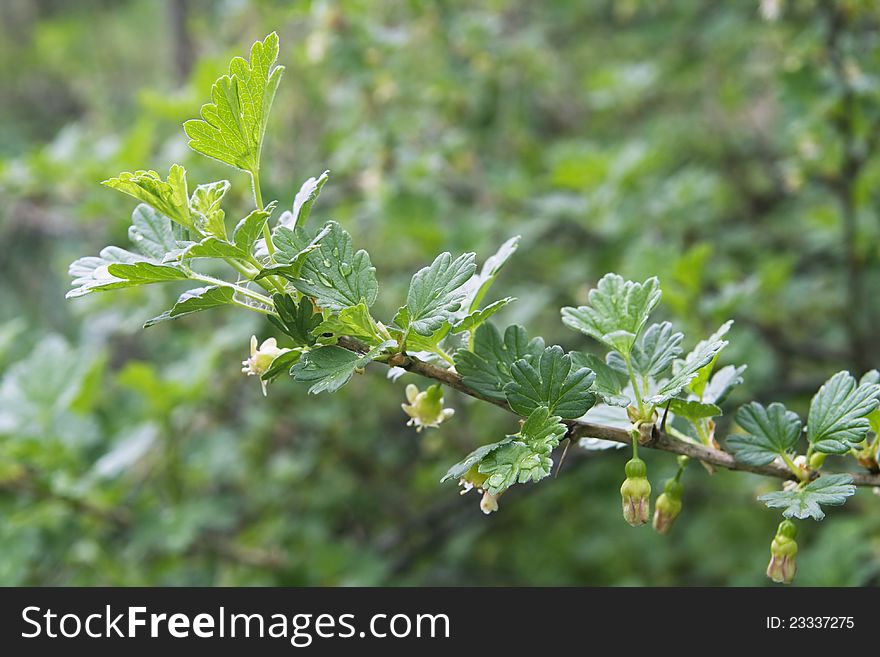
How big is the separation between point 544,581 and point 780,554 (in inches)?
63.5

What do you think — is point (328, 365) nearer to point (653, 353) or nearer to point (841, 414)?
point (653, 353)

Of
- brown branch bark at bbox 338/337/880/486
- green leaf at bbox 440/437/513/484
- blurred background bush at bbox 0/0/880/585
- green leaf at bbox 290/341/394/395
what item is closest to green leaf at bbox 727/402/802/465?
brown branch bark at bbox 338/337/880/486

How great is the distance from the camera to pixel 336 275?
26.5 inches

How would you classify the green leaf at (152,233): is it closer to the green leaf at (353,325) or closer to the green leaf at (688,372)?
the green leaf at (353,325)

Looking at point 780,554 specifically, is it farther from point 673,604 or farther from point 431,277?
point 673,604

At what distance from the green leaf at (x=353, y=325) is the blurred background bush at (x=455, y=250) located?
0.87 metres

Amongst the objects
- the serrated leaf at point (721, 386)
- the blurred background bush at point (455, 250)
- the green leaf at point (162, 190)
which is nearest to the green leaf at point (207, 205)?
the green leaf at point (162, 190)

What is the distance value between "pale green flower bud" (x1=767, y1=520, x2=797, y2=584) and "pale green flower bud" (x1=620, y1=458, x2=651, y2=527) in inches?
5.0

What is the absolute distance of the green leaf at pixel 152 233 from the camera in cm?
71

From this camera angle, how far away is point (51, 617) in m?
1.37

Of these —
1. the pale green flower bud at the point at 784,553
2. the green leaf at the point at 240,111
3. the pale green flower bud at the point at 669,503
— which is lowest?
the pale green flower bud at the point at 784,553

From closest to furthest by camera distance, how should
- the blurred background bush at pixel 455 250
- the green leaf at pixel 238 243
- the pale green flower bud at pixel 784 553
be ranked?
the green leaf at pixel 238 243
the pale green flower bud at pixel 784 553
the blurred background bush at pixel 455 250

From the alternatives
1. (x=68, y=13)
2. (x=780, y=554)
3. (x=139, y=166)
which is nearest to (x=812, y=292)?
(x=780, y=554)

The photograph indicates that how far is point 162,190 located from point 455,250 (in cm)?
124
